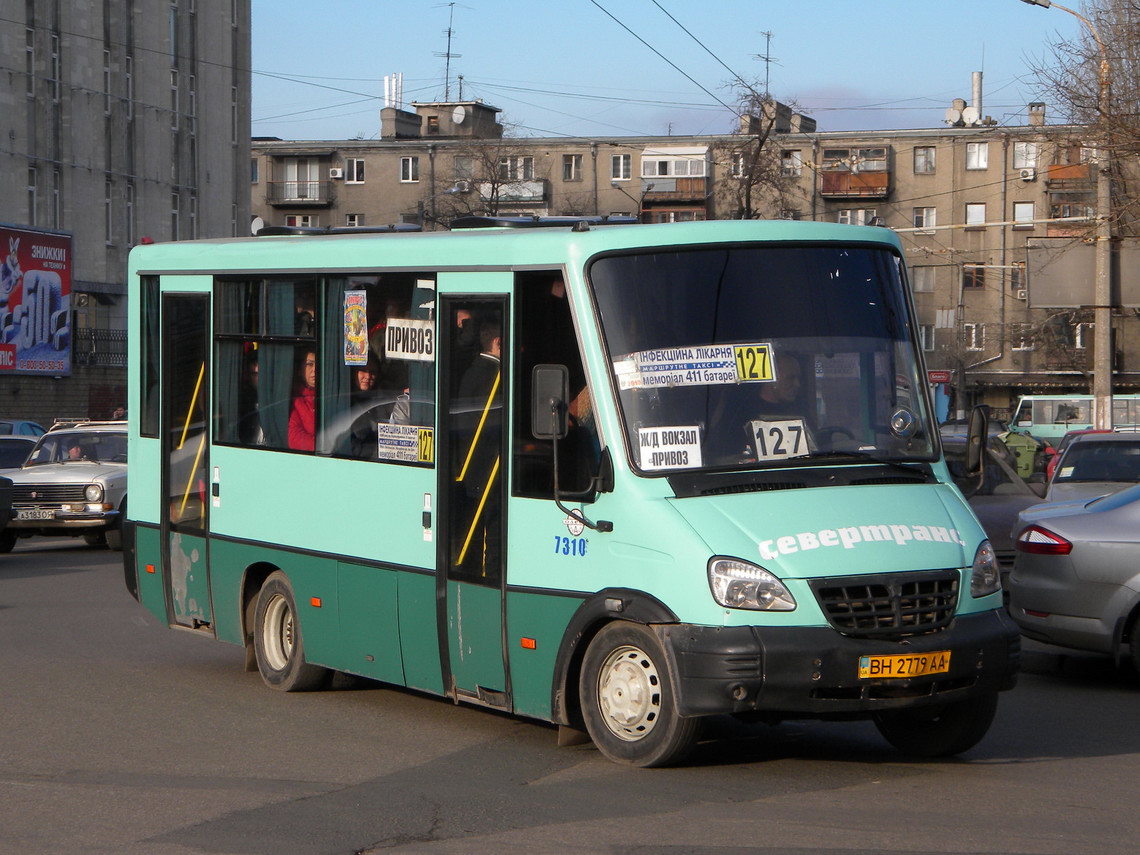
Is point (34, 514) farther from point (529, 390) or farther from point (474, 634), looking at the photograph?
point (529, 390)

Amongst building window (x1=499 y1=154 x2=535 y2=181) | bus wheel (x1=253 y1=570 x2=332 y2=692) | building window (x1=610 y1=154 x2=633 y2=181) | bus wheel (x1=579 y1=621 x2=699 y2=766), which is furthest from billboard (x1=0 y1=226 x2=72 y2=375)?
bus wheel (x1=579 y1=621 x2=699 y2=766)

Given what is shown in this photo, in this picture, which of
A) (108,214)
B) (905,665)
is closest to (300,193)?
(108,214)

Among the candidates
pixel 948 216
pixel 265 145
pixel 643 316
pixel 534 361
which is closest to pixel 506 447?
pixel 534 361

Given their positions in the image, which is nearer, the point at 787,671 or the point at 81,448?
the point at 787,671

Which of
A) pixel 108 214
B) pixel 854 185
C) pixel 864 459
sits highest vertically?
pixel 854 185

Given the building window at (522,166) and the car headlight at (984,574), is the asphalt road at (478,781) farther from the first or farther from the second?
the building window at (522,166)

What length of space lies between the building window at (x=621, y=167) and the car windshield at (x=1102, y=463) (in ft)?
204

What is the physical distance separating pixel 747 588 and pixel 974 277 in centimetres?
6971

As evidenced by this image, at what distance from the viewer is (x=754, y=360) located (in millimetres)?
7758

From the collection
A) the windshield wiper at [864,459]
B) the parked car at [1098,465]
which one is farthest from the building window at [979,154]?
the windshield wiper at [864,459]

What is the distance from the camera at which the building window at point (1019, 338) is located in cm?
Result: 7050

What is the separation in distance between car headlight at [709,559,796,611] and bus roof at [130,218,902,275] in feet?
5.30

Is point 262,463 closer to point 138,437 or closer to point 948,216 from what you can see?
point 138,437

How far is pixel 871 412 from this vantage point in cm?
800
